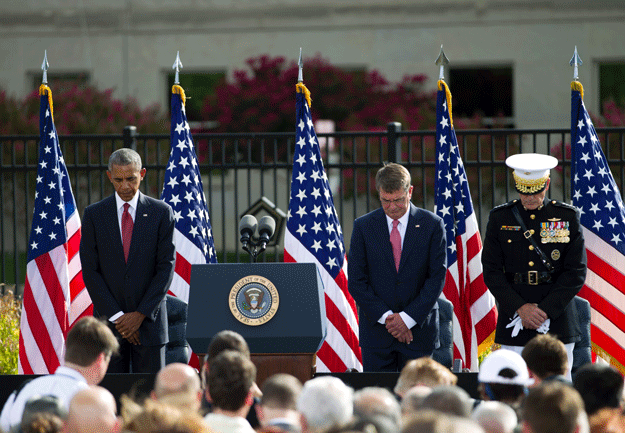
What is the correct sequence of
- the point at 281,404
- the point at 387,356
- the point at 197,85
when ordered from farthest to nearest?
the point at 197,85 < the point at 387,356 < the point at 281,404

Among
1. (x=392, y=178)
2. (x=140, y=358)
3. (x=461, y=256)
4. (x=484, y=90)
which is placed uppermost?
(x=484, y=90)

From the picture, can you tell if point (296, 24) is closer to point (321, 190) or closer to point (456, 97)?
point (456, 97)

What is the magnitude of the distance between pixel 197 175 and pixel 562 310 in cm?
309

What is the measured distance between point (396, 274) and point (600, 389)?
7.16 feet

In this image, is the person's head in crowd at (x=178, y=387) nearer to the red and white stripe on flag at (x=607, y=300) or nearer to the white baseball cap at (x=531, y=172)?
the white baseball cap at (x=531, y=172)

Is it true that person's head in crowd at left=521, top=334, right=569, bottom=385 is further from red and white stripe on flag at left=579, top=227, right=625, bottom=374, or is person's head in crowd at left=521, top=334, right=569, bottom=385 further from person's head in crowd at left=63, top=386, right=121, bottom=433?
red and white stripe on flag at left=579, top=227, right=625, bottom=374

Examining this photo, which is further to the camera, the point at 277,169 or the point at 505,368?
the point at 277,169

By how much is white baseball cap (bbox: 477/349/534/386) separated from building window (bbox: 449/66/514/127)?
12628 millimetres

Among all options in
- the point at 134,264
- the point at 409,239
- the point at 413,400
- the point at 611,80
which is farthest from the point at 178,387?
the point at 611,80

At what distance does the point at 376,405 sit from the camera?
3.31 metres

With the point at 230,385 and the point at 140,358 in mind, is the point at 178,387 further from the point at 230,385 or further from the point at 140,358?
the point at 140,358

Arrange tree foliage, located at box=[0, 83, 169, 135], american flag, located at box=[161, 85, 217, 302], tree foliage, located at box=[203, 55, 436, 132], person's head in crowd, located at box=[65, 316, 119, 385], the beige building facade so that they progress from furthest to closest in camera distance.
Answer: the beige building facade
tree foliage, located at box=[203, 55, 436, 132]
tree foliage, located at box=[0, 83, 169, 135]
american flag, located at box=[161, 85, 217, 302]
person's head in crowd, located at box=[65, 316, 119, 385]

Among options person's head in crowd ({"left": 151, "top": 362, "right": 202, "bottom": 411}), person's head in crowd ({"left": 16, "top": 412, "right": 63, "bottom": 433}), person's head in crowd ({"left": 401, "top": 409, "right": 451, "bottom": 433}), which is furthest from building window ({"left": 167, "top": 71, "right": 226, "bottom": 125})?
person's head in crowd ({"left": 401, "top": 409, "right": 451, "bottom": 433})

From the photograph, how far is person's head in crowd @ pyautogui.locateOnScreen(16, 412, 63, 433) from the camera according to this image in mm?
3227
